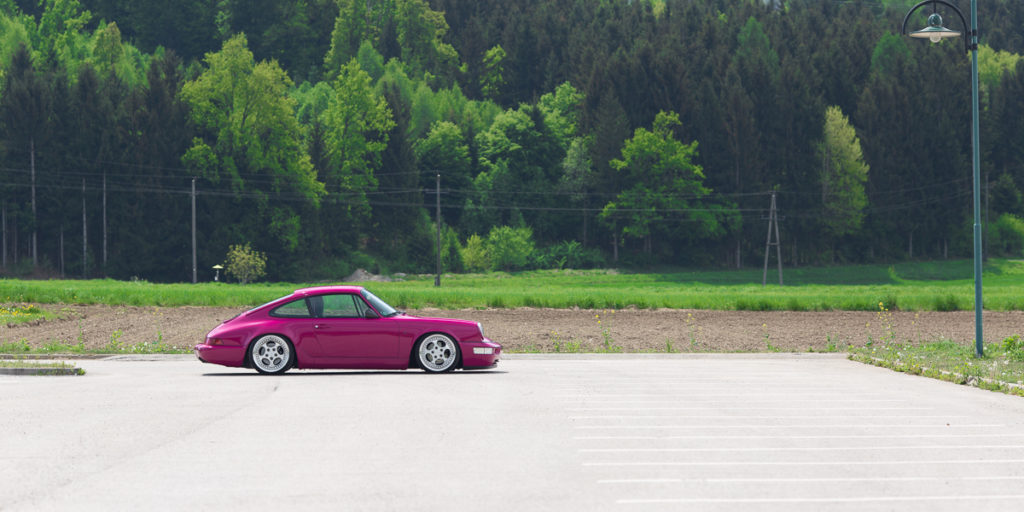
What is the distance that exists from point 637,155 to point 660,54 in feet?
54.5

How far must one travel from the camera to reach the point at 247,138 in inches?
3462

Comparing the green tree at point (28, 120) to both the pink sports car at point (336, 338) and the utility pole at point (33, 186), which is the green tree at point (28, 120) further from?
the pink sports car at point (336, 338)

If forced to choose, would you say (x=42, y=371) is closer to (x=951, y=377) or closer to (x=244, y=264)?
(x=951, y=377)

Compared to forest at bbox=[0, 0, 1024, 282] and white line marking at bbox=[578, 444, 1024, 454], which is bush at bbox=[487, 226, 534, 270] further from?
white line marking at bbox=[578, 444, 1024, 454]

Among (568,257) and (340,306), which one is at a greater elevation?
(568,257)

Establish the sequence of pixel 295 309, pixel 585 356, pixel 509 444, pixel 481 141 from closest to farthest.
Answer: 1. pixel 509 444
2. pixel 295 309
3. pixel 585 356
4. pixel 481 141

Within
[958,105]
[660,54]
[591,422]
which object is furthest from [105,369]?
[958,105]

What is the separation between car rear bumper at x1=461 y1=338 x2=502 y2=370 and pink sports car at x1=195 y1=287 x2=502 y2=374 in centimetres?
2

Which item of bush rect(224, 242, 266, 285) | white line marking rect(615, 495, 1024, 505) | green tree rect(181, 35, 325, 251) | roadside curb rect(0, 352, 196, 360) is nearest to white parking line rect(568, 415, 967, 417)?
white line marking rect(615, 495, 1024, 505)

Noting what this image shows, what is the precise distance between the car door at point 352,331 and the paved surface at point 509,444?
31.9 inches

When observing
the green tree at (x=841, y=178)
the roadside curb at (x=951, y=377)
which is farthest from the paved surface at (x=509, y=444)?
the green tree at (x=841, y=178)

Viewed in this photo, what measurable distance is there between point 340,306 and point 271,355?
1.39 meters

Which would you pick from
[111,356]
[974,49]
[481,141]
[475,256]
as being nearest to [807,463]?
[974,49]

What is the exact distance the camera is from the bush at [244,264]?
80312mm
